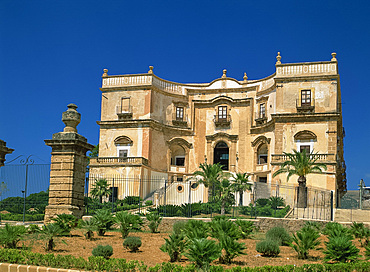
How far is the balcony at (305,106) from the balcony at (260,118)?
4096 millimetres

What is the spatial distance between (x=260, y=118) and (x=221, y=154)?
5.75 m

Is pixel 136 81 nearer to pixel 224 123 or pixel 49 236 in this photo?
pixel 224 123

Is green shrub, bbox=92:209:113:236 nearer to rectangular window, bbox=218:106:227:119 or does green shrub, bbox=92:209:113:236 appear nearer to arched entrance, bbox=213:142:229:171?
arched entrance, bbox=213:142:229:171

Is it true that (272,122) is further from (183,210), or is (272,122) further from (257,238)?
(257,238)

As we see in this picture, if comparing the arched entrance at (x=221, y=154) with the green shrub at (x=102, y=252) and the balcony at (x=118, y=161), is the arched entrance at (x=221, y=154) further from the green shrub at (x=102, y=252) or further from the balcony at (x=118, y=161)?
the green shrub at (x=102, y=252)

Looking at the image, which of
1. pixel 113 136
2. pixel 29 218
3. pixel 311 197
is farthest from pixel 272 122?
pixel 29 218

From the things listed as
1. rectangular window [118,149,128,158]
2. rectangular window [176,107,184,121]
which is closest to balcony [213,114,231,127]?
rectangular window [176,107,184,121]

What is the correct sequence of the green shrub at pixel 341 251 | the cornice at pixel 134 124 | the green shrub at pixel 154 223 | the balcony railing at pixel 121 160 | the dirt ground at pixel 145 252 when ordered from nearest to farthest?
1. the green shrub at pixel 341 251
2. the dirt ground at pixel 145 252
3. the green shrub at pixel 154 223
4. the balcony railing at pixel 121 160
5. the cornice at pixel 134 124

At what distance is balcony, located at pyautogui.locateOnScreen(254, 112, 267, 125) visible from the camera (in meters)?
42.2

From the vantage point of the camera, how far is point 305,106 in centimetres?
3859

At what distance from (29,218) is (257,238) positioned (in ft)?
40.5

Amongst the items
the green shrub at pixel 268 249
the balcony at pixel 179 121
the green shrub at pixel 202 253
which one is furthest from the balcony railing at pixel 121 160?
the green shrub at pixel 202 253

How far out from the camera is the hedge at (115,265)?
30.4 ft

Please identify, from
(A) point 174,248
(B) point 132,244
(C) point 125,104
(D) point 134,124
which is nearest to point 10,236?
(B) point 132,244
